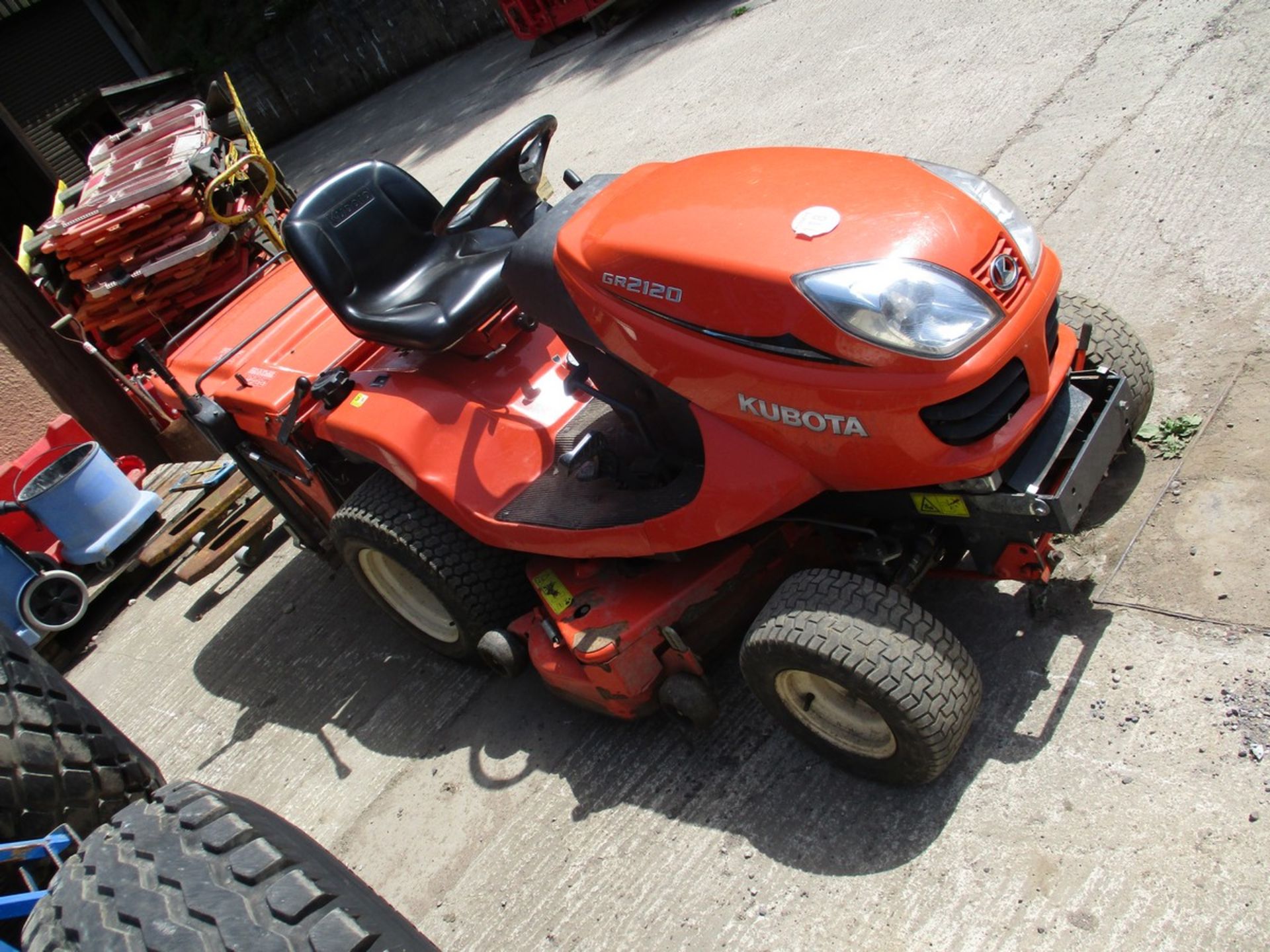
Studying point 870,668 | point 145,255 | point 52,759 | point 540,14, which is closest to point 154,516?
point 145,255

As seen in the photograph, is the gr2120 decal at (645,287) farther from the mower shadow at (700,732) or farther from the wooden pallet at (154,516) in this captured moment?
the wooden pallet at (154,516)

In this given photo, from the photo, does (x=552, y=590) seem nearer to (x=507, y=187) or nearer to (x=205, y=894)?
(x=507, y=187)

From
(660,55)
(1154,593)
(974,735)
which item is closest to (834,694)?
(974,735)

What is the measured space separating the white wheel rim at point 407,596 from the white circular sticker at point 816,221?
1.93 metres

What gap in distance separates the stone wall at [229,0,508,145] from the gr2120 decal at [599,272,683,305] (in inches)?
479

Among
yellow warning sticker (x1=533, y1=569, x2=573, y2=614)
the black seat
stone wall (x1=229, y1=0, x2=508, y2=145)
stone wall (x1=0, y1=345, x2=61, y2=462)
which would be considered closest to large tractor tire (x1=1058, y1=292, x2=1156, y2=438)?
yellow warning sticker (x1=533, y1=569, x2=573, y2=614)

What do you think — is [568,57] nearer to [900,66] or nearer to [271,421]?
[900,66]

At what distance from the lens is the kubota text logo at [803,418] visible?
92.5 inches

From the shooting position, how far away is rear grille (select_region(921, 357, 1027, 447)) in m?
2.30

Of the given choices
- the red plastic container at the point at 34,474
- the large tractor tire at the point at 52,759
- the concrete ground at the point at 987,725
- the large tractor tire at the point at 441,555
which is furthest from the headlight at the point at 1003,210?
the red plastic container at the point at 34,474

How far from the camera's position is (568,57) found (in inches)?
419

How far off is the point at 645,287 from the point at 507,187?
3.67 feet

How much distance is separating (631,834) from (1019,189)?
331cm

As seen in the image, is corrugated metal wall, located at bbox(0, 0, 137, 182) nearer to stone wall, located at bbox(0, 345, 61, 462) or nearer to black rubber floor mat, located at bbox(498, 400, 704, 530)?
stone wall, located at bbox(0, 345, 61, 462)
